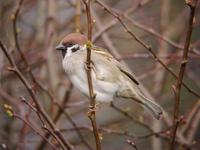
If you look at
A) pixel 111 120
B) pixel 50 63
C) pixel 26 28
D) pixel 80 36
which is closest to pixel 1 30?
pixel 50 63

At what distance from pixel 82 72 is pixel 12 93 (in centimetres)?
177

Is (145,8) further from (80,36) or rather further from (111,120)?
(80,36)

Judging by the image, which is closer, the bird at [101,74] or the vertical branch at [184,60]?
the vertical branch at [184,60]

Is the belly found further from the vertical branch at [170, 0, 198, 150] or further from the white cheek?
the vertical branch at [170, 0, 198, 150]

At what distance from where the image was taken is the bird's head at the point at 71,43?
2.97 m

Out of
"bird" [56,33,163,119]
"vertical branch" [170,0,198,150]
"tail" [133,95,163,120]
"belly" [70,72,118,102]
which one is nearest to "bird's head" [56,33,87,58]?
"bird" [56,33,163,119]

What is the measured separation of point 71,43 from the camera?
301 centimetres

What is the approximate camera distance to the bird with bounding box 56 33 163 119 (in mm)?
2922

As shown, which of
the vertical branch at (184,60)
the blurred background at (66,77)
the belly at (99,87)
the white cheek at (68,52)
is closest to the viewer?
the vertical branch at (184,60)

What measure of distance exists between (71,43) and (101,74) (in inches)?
9.6

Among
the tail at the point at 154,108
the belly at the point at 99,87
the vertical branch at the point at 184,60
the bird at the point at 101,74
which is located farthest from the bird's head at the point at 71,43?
the vertical branch at the point at 184,60

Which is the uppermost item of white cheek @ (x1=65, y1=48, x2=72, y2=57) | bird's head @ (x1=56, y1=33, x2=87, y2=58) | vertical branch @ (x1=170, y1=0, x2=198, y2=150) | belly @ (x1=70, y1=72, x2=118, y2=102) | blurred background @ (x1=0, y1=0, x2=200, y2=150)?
blurred background @ (x1=0, y1=0, x2=200, y2=150)

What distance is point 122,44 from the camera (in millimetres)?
5488

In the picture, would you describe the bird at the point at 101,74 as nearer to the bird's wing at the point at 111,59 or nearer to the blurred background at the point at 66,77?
the bird's wing at the point at 111,59
